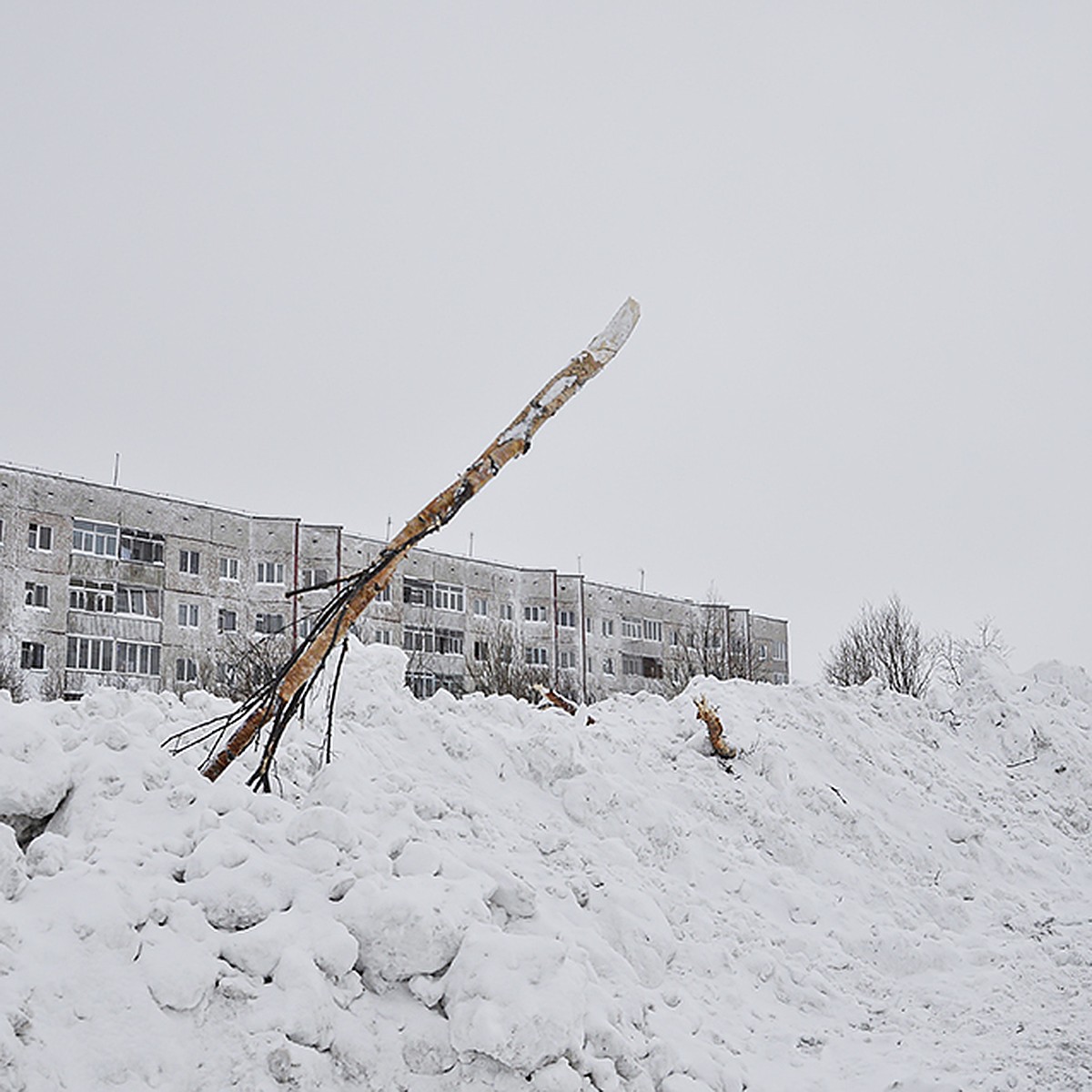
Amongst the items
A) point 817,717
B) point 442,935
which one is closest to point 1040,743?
point 817,717

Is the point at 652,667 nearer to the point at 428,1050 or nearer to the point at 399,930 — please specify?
the point at 399,930

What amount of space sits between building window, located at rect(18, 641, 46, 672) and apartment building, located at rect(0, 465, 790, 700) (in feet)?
0.13

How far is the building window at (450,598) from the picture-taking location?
38.8m

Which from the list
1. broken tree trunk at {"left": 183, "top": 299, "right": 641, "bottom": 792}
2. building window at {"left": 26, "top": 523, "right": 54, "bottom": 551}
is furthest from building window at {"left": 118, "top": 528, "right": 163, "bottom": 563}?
broken tree trunk at {"left": 183, "top": 299, "right": 641, "bottom": 792}

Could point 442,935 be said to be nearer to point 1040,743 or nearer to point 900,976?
point 900,976

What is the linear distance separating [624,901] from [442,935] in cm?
230

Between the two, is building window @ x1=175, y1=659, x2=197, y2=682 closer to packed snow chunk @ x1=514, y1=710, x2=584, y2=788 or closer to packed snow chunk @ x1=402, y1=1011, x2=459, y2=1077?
packed snow chunk @ x1=514, y1=710, x2=584, y2=788

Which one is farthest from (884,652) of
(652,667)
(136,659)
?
(136,659)

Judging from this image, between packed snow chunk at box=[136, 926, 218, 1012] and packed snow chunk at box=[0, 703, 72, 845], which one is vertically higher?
packed snow chunk at box=[0, 703, 72, 845]

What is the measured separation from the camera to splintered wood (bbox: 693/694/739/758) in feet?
31.7

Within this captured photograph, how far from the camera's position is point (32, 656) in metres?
29.1

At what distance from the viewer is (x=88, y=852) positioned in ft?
14.3

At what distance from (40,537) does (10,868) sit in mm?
Result: 28379

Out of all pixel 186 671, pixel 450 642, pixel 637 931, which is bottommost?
pixel 637 931
